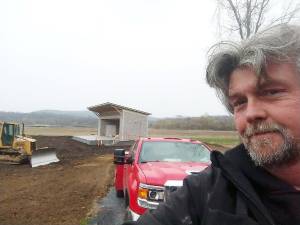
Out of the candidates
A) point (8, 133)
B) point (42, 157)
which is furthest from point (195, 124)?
point (42, 157)

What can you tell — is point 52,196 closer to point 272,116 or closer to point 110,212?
point 110,212

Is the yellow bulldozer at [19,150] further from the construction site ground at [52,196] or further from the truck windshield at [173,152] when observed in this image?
the truck windshield at [173,152]

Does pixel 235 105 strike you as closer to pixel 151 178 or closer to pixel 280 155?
pixel 280 155

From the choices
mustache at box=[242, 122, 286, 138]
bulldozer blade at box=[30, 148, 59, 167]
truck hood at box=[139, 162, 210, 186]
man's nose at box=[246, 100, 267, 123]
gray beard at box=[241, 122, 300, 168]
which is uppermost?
man's nose at box=[246, 100, 267, 123]

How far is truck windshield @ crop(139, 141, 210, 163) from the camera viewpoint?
8.63 metres

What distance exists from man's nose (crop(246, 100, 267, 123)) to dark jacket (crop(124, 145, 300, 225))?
176 millimetres

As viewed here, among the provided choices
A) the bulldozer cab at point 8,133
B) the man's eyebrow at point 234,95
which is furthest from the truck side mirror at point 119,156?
the bulldozer cab at point 8,133

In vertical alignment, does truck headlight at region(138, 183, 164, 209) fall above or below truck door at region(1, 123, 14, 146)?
below

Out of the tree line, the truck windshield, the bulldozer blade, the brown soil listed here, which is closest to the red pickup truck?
the truck windshield

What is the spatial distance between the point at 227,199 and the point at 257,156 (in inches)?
9.8

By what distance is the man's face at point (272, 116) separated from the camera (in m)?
1.87

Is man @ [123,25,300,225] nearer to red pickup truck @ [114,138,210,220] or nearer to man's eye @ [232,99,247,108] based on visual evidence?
man's eye @ [232,99,247,108]

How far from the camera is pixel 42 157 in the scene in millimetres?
24812

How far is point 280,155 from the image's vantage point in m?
1.87
